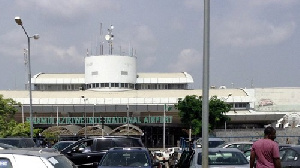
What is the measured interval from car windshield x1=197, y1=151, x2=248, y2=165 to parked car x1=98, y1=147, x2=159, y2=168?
5.73ft

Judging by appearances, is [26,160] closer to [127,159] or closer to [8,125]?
[127,159]

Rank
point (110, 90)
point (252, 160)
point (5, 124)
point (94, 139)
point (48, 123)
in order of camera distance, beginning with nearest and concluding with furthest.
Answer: point (252, 160) → point (94, 139) → point (5, 124) → point (48, 123) → point (110, 90)

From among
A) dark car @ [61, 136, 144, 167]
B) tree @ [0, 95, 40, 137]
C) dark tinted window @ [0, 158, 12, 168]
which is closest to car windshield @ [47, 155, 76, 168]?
dark tinted window @ [0, 158, 12, 168]

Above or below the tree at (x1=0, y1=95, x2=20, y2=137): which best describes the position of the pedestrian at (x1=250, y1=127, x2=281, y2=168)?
above

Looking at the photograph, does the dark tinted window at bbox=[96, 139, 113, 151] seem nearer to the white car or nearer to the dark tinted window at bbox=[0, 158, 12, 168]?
the white car

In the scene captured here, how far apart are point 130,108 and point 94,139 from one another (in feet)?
190

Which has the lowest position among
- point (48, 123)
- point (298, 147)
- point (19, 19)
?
point (48, 123)

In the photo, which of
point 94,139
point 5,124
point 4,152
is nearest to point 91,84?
point 5,124

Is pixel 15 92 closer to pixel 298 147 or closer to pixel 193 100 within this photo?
pixel 193 100

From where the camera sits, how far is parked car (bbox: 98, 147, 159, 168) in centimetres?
1645

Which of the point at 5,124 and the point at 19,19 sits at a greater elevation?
the point at 19,19

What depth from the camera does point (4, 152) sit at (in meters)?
8.91

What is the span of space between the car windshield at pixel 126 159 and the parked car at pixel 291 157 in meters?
3.70

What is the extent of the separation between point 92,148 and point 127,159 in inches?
278
